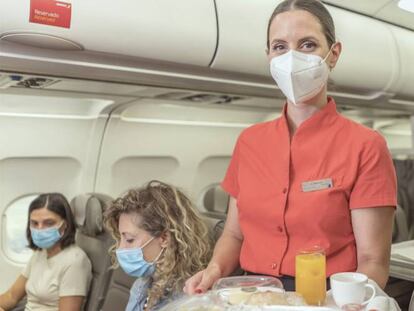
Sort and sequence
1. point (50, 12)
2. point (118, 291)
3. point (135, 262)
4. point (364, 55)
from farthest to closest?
point (364, 55) < point (118, 291) < point (135, 262) < point (50, 12)

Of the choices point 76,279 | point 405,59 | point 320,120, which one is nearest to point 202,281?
point 320,120

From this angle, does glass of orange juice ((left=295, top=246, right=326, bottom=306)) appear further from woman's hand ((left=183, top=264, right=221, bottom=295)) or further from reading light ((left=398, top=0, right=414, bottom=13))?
reading light ((left=398, top=0, right=414, bottom=13))

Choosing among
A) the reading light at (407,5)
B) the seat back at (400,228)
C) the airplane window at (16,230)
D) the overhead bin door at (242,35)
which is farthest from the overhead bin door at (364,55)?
the airplane window at (16,230)

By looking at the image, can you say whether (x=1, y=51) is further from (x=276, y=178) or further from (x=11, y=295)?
(x=11, y=295)

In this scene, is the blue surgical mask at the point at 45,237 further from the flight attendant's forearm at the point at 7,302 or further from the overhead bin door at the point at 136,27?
the overhead bin door at the point at 136,27

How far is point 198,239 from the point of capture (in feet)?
6.79

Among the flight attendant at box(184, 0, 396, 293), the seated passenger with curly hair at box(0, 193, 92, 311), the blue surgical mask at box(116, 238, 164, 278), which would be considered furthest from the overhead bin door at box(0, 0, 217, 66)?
the seated passenger with curly hair at box(0, 193, 92, 311)

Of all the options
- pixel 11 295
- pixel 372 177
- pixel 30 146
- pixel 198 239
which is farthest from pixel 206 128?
pixel 372 177

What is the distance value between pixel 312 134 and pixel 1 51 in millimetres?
1304

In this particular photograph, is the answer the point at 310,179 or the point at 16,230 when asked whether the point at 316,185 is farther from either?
the point at 16,230

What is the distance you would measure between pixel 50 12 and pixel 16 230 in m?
2.33

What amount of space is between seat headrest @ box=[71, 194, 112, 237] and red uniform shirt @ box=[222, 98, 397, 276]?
1687mm

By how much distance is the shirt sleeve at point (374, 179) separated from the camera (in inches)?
52.1

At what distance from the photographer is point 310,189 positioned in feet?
4.65
